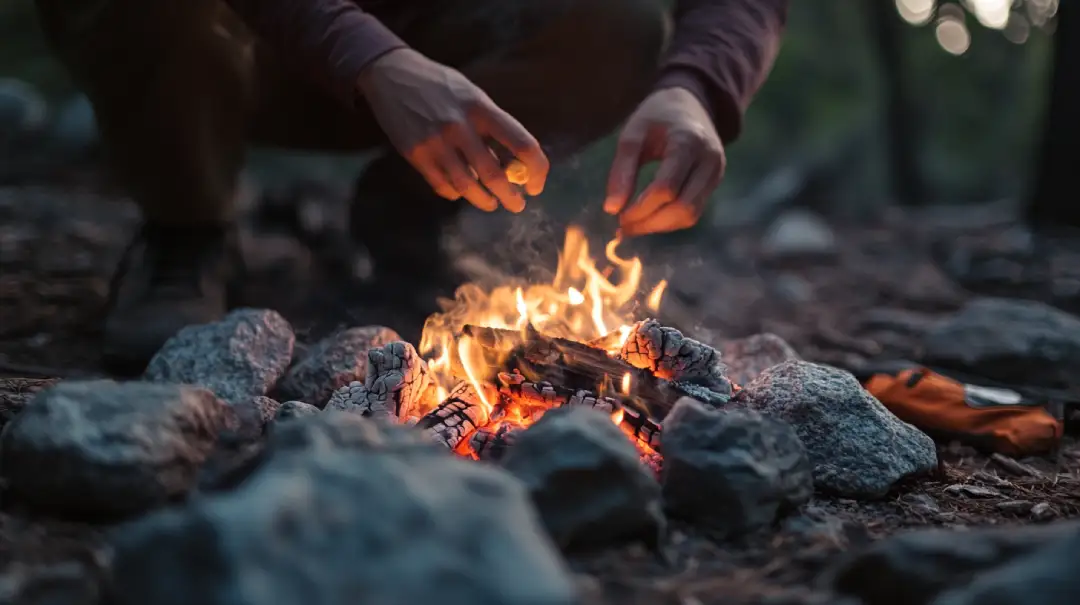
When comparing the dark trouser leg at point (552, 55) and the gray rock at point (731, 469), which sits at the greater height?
the dark trouser leg at point (552, 55)

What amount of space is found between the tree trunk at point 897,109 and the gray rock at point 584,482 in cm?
833

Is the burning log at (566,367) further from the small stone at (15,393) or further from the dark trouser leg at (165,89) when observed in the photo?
the dark trouser leg at (165,89)

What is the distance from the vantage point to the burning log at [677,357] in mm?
1938

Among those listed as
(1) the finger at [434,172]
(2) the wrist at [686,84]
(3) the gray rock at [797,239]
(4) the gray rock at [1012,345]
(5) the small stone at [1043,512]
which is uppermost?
(2) the wrist at [686,84]

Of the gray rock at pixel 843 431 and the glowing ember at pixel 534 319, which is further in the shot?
the glowing ember at pixel 534 319

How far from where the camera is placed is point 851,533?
155 centimetres

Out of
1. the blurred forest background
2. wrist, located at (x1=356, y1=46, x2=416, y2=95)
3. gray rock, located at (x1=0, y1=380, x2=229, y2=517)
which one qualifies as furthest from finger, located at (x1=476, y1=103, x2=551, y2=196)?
the blurred forest background

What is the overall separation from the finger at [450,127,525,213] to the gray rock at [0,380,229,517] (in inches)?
30.5

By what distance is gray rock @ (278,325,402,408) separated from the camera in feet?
7.03

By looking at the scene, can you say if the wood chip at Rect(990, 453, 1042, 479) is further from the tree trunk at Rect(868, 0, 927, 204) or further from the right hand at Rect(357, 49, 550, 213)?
A: the tree trunk at Rect(868, 0, 927, 204)

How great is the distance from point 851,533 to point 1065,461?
0.95m

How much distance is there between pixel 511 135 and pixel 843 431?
0.94m

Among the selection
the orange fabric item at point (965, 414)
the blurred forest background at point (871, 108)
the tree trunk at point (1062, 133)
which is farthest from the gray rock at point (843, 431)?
the blurred forest background at point (871, 108)

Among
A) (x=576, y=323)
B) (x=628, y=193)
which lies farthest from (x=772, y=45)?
(x=576, y=323)
